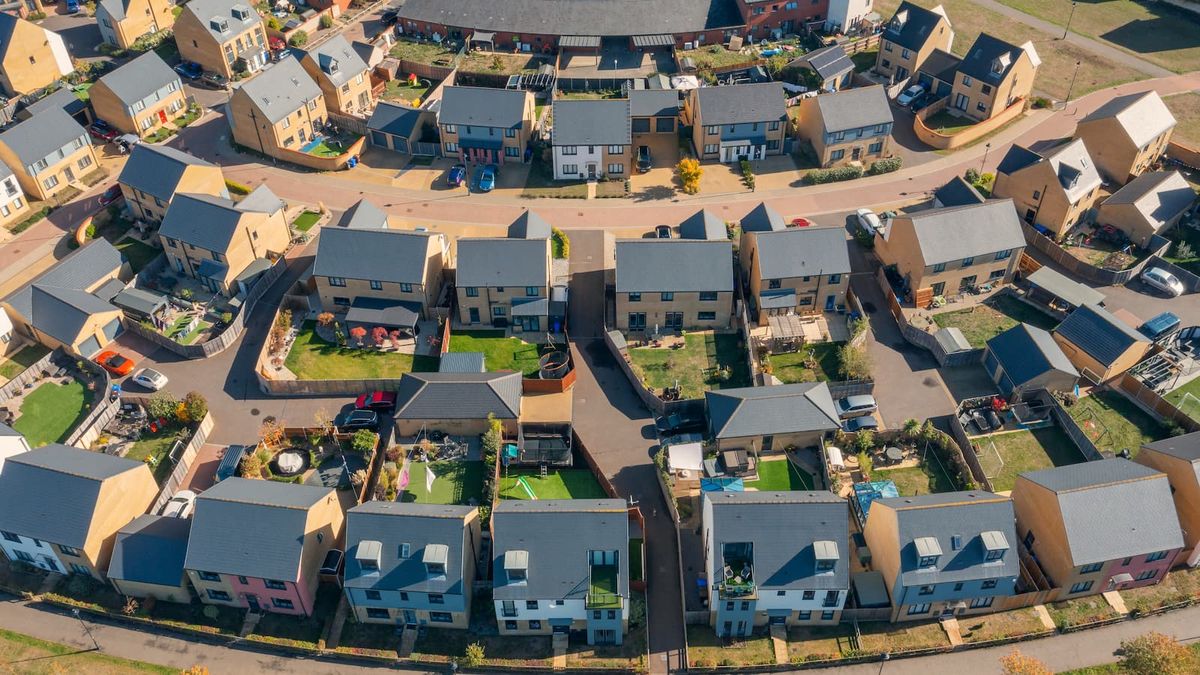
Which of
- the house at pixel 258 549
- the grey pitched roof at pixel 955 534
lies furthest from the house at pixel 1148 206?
the house at pixel 258 549

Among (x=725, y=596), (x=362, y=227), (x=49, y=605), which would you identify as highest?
(x=362, y=227)

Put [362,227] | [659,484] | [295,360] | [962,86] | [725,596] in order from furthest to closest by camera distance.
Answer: [962,86] → [362,227] → [295,360] → [659,484] → [725,596]

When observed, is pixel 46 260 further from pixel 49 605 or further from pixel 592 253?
pixel 592 253

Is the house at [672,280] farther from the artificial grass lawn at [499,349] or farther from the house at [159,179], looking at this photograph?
the house at [159,179]

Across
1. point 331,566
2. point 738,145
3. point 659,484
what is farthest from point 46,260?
point 738,145

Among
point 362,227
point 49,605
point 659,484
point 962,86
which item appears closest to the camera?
point 49,605

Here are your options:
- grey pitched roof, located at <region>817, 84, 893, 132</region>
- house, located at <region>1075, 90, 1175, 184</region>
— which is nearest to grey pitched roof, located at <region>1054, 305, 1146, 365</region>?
house, located at <region>1075, 90, 1175, 184</region>
